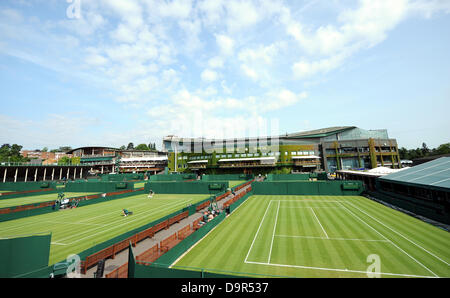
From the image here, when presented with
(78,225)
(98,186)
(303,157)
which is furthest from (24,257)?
(303,157)

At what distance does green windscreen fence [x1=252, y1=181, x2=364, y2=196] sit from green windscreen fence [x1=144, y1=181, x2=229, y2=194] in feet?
26.1

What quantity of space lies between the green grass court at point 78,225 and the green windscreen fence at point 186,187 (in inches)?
521

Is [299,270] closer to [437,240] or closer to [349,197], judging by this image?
[437,240]

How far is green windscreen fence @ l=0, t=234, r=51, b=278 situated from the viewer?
29.0 feet

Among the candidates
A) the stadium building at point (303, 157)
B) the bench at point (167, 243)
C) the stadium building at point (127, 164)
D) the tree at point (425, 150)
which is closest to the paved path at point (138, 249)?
the bench at point (167, 243)

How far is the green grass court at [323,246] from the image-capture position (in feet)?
40.0

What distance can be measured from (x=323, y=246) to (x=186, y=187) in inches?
1295

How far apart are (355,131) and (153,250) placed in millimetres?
105820

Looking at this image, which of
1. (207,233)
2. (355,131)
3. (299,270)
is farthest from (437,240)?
(355,131)

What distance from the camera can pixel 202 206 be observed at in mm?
27969

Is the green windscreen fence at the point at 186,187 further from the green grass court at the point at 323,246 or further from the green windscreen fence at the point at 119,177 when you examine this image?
the green windscreen fence at the point at 119,177

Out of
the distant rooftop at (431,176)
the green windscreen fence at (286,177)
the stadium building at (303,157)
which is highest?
the stadium building at (303,157)

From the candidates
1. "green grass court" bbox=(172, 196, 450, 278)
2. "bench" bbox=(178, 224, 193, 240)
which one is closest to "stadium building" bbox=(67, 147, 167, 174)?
"green grass court" bbox=(172, 196, 450, 278)
